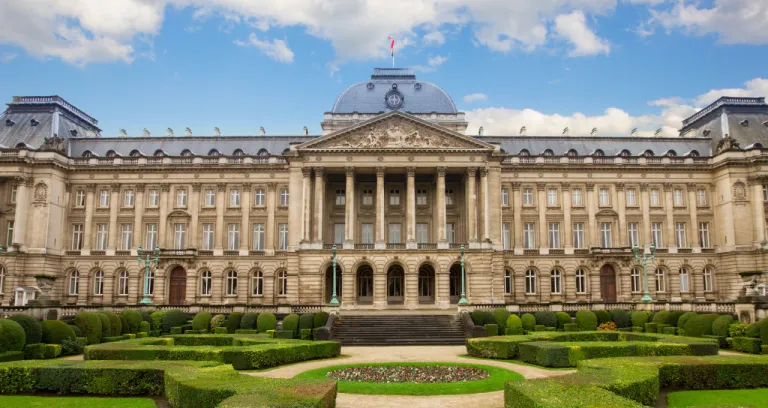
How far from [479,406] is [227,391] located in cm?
765

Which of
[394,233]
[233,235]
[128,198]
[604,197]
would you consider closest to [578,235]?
[604,197]

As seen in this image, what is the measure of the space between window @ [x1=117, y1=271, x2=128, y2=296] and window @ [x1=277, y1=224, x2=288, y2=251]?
15.9 metres

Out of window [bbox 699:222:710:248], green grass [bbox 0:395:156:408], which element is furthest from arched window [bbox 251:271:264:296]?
window [bbox 699:222:710:248]

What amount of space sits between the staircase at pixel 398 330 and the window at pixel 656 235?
2903 cm

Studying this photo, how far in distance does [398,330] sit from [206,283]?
92.8 feet

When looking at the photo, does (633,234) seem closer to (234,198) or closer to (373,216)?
(373,216)

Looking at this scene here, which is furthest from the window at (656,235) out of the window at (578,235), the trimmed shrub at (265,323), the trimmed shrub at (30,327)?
the trimmed shrub at (30,327)

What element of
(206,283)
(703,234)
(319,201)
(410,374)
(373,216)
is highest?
(319,201)

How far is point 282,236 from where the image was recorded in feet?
212

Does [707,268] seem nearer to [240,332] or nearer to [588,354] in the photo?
[588,354]

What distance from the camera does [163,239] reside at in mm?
64250

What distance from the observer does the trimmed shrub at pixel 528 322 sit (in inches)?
1678

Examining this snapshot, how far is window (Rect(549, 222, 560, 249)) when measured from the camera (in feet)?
212

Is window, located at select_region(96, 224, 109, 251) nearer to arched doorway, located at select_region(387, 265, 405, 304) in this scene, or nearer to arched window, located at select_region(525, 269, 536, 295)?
arched doorway, located at select_region(387, 265, 405, 304)
